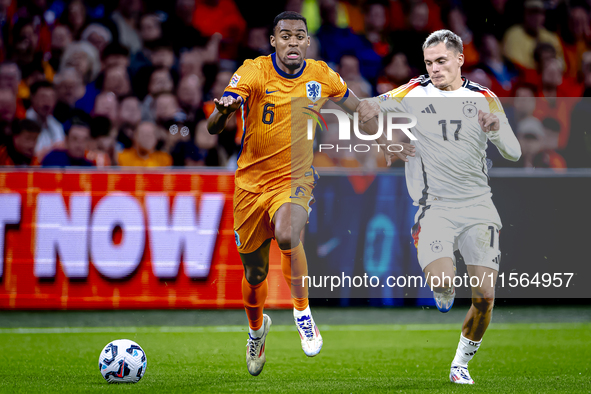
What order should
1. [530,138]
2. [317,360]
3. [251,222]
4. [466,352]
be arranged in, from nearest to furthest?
[466,352] → [251,222] → [317,360] → [530,138]

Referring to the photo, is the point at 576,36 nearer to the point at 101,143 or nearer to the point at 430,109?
the point at 430,109

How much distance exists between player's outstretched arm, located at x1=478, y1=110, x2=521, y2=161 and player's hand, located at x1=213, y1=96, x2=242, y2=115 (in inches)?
71.1

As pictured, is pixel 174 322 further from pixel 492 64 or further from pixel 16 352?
pixel 492 64

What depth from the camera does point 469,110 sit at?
220 inches

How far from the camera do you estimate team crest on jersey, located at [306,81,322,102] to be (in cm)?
566

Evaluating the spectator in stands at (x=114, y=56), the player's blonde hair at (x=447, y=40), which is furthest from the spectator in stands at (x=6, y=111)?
the player's blonde hair at (x=447, y=40)

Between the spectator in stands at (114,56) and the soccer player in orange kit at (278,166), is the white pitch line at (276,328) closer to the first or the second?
the soccer player in orange kit at (278,166)

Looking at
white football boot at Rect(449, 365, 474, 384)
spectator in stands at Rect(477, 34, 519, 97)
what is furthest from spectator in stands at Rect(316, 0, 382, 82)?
white football boot at Rect(449, 365, 474, 384)

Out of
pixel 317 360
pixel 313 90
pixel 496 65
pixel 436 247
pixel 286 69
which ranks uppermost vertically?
pixel 496 65

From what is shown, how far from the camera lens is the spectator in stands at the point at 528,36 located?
10.2 meters

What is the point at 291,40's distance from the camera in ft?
18.0

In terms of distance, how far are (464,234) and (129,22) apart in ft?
20.2

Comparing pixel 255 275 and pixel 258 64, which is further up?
pixel 258 64

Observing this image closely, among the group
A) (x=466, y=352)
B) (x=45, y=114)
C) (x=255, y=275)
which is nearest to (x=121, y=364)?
(x=255, y=275)
